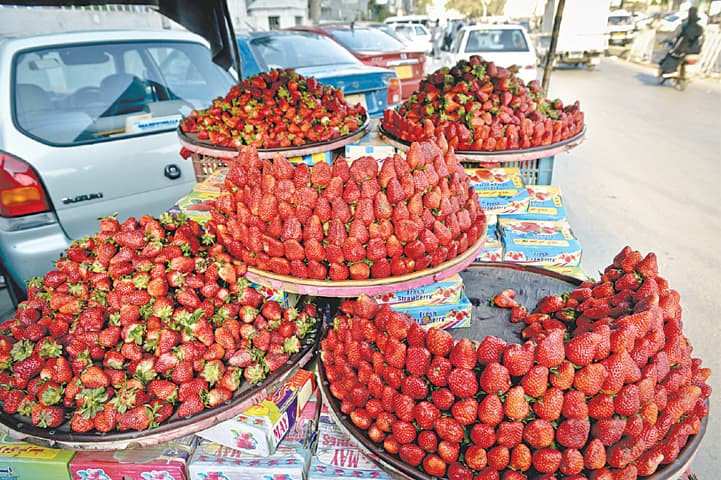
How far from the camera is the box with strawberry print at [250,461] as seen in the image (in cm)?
193

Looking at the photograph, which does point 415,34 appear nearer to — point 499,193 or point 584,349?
point 499,193

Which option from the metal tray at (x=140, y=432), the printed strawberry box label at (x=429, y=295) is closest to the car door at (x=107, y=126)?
the metal tray at (x=140, y=432)

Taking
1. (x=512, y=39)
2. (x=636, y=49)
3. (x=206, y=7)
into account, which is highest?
(x=206, y=7)

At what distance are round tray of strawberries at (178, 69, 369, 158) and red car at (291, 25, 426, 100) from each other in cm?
374

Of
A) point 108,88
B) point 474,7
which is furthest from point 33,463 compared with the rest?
point 474,7

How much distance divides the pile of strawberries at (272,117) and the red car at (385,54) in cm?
372

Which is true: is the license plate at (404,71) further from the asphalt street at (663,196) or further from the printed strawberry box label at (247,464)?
the printed strawberry box label at (247,464)

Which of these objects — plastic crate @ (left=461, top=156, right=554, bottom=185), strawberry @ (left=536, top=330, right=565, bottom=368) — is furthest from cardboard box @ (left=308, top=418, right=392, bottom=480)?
plastic crate @ (left=461, top=156, right=554, bottom=185)

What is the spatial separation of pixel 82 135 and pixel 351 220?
2508mm

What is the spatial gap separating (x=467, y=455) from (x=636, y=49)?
22.4 metres

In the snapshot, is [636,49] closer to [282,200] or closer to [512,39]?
[512,39]

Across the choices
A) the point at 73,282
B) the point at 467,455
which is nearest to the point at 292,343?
the point at 467,455

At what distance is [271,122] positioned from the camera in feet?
11.5

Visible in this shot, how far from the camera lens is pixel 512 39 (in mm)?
11484
